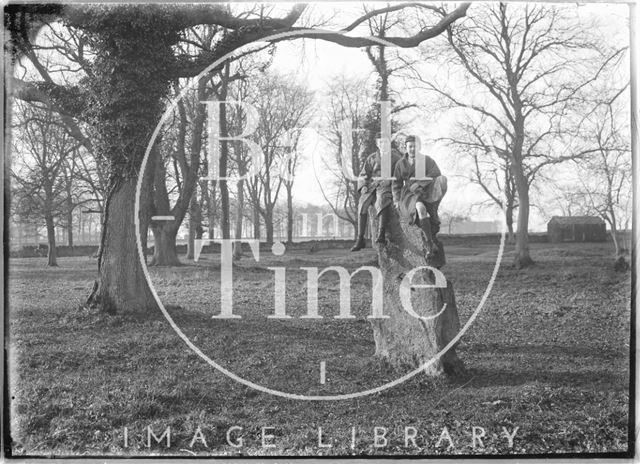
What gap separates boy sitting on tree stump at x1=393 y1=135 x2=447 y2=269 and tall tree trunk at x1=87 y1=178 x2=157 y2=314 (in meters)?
4.17

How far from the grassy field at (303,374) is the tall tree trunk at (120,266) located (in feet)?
1.12

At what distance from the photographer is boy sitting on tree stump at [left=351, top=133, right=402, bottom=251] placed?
524 cm

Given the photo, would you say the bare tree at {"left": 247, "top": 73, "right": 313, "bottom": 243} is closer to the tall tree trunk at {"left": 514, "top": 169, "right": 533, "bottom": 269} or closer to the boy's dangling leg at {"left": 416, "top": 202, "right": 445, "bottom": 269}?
the boy's dangling leg at {"left": 416, "top": 202, "right": 445, "bottom": 269}

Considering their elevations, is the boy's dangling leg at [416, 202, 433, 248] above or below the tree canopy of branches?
below

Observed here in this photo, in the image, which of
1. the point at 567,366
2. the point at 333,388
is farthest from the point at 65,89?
the point at 567,366

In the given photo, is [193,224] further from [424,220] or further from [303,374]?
[424,220]

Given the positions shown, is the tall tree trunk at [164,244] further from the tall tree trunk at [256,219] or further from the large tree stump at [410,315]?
the large tree stump at [410,315]

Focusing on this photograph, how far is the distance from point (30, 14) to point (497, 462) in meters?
6.41

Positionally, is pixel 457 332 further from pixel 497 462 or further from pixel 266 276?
pixel 266 276

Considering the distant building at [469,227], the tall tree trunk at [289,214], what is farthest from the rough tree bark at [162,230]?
the distant building at [469,227]

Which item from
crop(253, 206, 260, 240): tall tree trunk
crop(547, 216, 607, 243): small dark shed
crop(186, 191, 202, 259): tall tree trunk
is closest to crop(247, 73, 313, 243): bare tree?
crop(253, 206, 260, 240): tall tree trunk

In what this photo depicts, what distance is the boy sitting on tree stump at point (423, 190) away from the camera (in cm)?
508

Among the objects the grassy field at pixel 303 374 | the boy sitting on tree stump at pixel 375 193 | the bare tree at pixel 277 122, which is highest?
the bare tree at pixel 277 122

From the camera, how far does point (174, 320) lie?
22.0 ft
